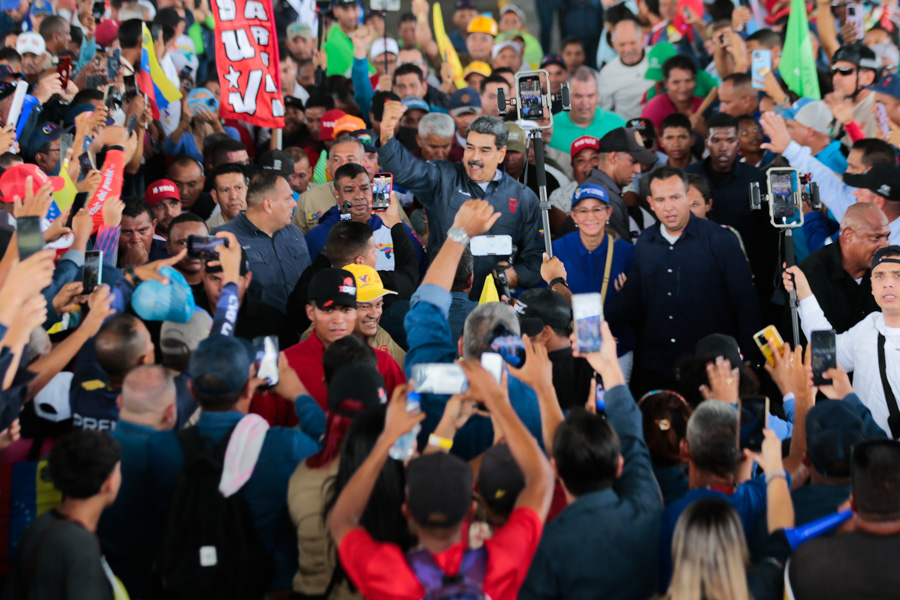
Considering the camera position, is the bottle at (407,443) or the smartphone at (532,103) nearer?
the bottle at (407,443)

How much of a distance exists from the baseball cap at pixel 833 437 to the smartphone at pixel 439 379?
1296mm

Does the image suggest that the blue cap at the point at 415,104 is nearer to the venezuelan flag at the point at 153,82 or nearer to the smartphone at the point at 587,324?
the venezuelan flag at the point at 153,82

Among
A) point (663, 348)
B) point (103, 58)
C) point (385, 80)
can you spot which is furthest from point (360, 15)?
point (663, 348)

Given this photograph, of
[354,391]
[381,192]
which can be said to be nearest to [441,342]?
[354,391]

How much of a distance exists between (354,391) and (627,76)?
681 cm

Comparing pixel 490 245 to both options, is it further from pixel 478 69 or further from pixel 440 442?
pixel 478 69

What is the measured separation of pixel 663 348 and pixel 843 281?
1.09 meters

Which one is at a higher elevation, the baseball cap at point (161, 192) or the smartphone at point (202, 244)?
the baseball cap at point (161, 192)

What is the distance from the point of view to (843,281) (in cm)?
550

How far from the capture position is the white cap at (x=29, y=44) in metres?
7.77

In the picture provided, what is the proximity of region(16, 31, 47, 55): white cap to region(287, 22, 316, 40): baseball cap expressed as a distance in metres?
2.61

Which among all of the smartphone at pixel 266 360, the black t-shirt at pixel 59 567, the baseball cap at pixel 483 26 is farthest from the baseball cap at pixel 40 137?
the baseball cap at pixel 483 26

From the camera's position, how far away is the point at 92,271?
4309mm

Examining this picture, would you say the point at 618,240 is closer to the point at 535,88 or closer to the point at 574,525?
the point at 535,88
